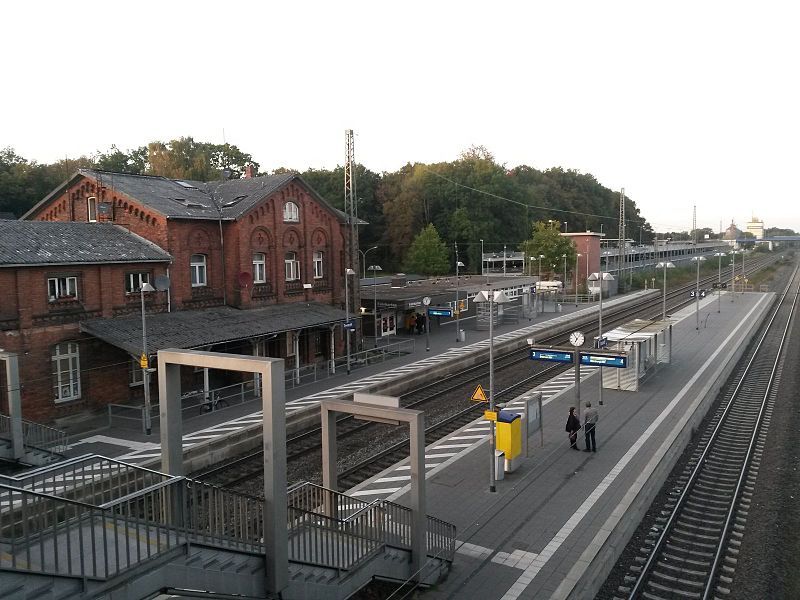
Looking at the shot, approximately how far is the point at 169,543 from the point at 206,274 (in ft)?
72.5

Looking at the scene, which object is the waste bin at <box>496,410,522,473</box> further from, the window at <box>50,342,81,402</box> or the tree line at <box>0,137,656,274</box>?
the tree line at <box>0,137,656,274</box>

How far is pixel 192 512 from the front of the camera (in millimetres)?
7684

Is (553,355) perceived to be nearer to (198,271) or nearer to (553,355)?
(553,355)

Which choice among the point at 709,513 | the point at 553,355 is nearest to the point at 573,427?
the point at 553,355

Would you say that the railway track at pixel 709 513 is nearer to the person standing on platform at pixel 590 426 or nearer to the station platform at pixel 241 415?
the person standing on platform at pixel 590 426

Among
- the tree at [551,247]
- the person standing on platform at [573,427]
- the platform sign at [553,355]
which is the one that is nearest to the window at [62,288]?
the platform sign at [553,355]

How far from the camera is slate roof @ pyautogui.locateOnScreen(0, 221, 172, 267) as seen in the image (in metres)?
20.9

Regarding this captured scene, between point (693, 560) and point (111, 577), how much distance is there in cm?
1063

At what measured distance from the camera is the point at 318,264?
34.0 m

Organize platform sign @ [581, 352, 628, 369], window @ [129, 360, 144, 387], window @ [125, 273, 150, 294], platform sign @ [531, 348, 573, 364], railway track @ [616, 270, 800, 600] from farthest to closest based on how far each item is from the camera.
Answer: window @ [125, 273, 150, 294]
window @ [129, 360, 144, 387]
platform sign @ [581, 352, 628, 369]
platform sign @ [531, 348, 573, 364]
railway track @ [616, 270, 800, 600]

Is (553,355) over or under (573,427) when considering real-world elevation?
over

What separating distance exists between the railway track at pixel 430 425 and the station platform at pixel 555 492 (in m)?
1.05

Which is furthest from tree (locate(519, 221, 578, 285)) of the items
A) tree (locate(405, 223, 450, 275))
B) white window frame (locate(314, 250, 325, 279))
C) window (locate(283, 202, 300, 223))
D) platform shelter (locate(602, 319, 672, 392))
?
window (locate(283, 202, 300, 223))

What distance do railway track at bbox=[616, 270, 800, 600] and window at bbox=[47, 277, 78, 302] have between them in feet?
63.4
